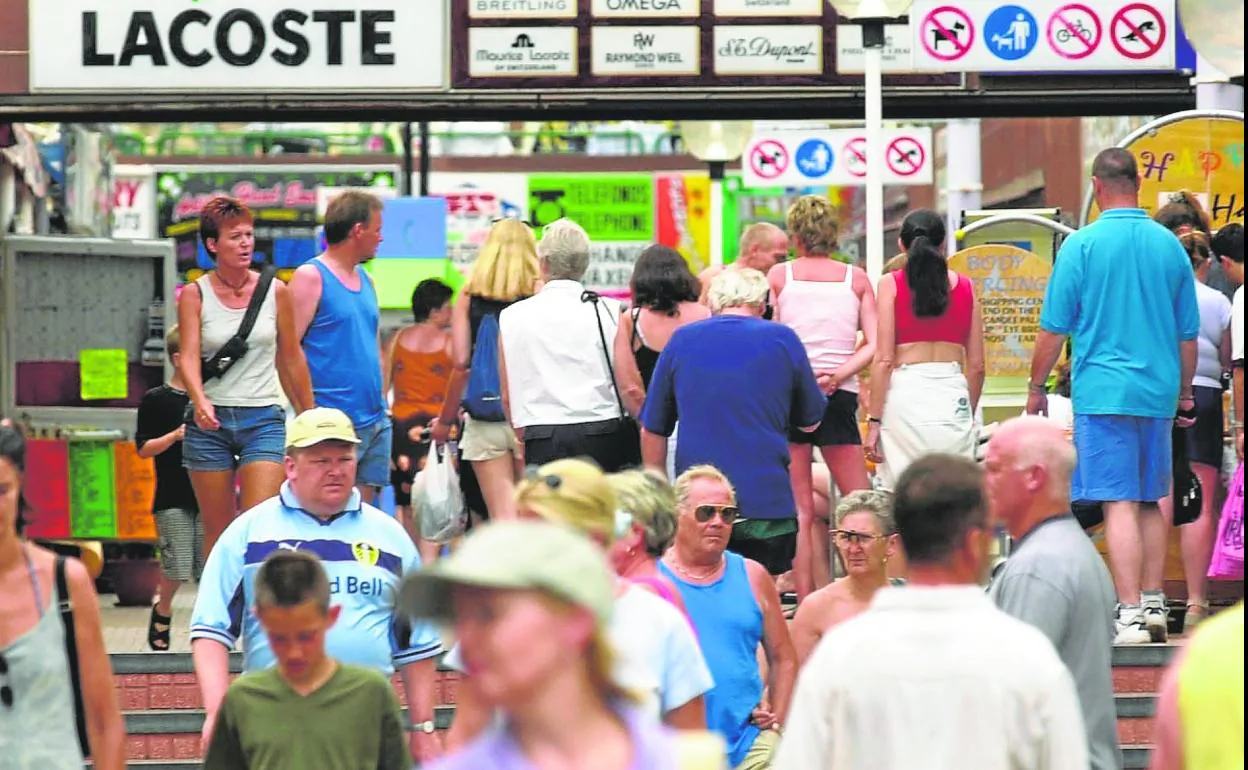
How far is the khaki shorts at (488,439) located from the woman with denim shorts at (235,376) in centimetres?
94

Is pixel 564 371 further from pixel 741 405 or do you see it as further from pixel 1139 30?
pixel 1139 30

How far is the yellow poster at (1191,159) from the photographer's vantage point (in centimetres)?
1404

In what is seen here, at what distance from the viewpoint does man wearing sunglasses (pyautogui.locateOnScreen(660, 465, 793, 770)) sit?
8.21 meters

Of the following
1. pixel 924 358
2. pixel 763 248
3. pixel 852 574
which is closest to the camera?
pixel 852 574

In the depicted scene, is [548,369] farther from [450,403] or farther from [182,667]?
[182,667]

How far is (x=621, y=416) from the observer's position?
413 inches

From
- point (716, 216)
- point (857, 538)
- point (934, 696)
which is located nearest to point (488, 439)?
point (857, 538)

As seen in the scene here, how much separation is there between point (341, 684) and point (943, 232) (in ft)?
17.5

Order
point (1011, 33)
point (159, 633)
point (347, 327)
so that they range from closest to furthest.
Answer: point (347, 327), point (159, 633), point (1011, 33)

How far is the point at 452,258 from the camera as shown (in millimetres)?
39000

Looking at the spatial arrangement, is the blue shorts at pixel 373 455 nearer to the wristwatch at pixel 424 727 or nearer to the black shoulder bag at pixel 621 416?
the black shoulder bag at pixel 621 416

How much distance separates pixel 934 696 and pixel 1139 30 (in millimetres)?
10366

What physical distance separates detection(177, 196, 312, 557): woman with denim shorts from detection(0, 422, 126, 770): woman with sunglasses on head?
3.68 meters

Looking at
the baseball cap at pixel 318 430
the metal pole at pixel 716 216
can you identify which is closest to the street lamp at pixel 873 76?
the baseball cap at pixel 318 430
